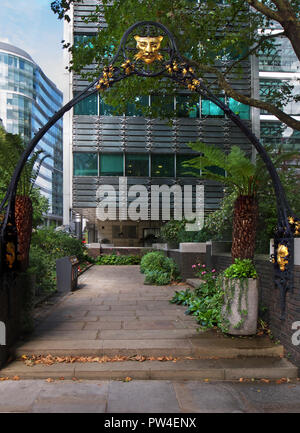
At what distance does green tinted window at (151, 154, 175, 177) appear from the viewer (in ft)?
90.5

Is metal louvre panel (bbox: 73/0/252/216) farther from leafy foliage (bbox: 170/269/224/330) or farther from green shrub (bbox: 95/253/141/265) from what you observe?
leafy foliage (bbox: 170/269/224/330)

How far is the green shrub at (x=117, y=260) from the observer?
24.9 metres

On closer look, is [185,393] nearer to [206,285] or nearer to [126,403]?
[126,403]

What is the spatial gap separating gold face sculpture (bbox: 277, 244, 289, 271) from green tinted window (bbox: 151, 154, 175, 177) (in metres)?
22.0

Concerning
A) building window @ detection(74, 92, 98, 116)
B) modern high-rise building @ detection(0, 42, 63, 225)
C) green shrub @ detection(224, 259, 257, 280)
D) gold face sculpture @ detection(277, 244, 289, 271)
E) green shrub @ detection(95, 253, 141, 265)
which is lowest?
green shrub @ detection(95, 253, 141, 265)

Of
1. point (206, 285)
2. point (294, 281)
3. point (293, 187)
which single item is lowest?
point (206, 285)

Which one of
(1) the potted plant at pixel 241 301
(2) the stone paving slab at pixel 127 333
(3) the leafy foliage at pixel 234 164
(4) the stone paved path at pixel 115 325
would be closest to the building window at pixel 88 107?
(4) the stone paved path at pixel 115 325

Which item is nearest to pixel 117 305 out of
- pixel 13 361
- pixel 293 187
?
pixel 13 361

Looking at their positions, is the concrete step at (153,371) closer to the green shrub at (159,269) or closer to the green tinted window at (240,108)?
the green shrub at (159,269)

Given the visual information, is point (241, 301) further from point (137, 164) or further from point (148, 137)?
point (148, 137)

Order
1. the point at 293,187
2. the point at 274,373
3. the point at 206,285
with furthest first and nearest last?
1. the point at 293,187
2. the point at 206,285
3. the point at 274,373

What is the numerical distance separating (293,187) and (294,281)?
6458mm

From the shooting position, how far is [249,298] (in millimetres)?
Answer: 6230

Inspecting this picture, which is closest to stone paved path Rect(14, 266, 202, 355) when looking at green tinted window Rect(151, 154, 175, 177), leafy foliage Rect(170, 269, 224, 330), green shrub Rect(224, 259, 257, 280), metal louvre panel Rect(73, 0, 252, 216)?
leafy foliage Rect(170, 269, 224, 330)
